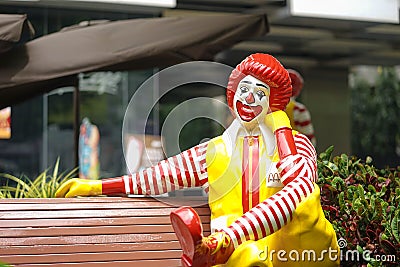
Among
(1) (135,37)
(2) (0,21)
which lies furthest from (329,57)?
(2) (0,21)

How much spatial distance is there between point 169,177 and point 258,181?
54 cm

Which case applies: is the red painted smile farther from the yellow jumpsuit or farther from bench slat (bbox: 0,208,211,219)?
bench slat (bbox: 0,208,211,219)

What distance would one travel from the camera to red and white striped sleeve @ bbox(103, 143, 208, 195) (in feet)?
12.0

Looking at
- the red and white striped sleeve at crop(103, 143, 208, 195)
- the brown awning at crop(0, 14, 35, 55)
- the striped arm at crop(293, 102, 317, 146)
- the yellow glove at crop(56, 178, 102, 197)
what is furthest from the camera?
the striped arm at crop(293, 102, 317, 146)

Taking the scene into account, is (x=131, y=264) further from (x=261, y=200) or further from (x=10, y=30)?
(x=10, y=30)

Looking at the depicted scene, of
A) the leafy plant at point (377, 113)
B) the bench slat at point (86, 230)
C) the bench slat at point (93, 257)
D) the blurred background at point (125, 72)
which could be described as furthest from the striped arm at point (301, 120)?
the leafy plant at point (377, 113)

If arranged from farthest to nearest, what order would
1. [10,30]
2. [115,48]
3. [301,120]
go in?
[301,120]
[115,48]
[10,30]

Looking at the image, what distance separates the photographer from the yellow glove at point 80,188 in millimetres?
3748

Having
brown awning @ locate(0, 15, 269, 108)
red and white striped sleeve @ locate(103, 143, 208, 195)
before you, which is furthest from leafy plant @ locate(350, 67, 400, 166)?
→ red and white striped sleeve @ locate(103, 143, 208, 195)

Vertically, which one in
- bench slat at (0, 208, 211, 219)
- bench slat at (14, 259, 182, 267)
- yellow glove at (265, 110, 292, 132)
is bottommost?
bench slat at (14, 259, 182, 267)

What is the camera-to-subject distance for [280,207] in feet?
10.4

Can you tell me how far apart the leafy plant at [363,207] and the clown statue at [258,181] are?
0.37m

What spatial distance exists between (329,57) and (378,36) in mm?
2015

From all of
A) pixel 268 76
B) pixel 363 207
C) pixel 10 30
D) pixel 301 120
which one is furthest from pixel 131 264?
pixel 301 120
